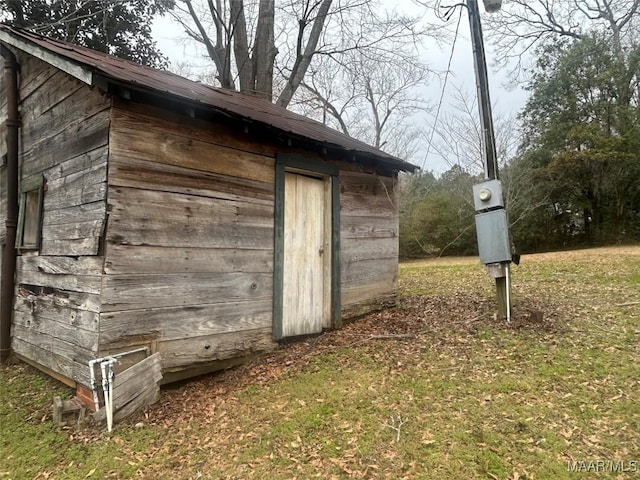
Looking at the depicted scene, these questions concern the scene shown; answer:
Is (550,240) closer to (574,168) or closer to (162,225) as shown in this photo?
(574,168)

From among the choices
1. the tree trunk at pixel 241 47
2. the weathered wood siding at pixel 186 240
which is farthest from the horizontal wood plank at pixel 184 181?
the tree trunk at pixel 241 47

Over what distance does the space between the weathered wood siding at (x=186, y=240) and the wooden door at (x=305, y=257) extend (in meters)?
0.40

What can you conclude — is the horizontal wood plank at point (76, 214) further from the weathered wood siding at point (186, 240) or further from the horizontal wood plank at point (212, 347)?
the horizontal wood plank at point (212, 347)

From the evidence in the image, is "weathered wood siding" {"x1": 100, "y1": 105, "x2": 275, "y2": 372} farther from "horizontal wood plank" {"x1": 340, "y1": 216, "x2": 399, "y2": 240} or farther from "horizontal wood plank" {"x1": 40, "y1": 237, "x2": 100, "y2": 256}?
"horizontal wood plank" {"x1": 340, "y1": 216, "x2": 399, "y2": 240}

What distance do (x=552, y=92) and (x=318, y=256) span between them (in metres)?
21.0

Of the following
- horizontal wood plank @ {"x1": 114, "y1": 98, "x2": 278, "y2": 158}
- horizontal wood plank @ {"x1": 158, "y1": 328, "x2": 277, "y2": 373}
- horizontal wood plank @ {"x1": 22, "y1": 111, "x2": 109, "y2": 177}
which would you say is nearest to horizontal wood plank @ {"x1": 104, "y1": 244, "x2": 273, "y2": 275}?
horizontal wood plank @ {"x1": 158, "y1": 328, "x2": 277, "y2": 373}

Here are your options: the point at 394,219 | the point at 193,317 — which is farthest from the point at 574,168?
the point at 193,317

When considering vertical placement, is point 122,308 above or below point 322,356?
above

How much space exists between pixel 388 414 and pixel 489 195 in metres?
3.30

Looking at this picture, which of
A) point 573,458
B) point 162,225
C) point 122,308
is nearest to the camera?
point 573,458

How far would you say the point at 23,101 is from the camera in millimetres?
5531

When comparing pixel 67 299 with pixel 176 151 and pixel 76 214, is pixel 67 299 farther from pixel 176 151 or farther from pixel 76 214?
pixel 176 151

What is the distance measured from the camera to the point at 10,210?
205 inches

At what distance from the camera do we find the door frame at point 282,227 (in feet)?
16.5
